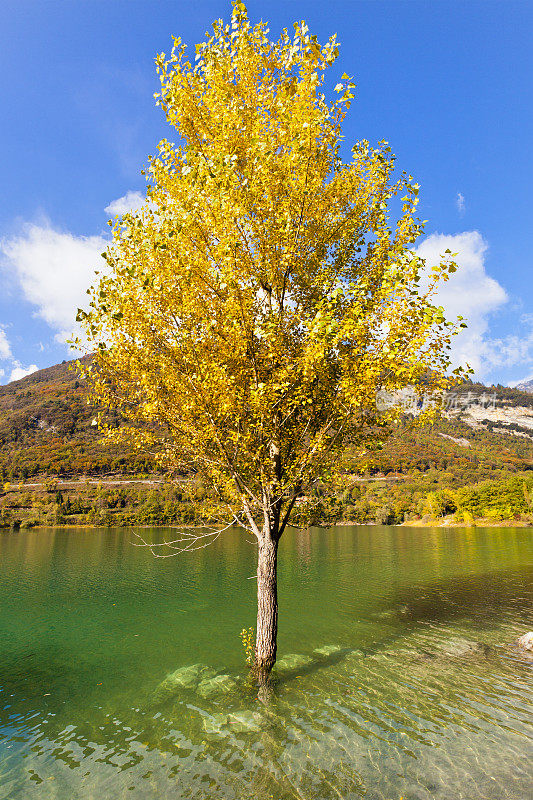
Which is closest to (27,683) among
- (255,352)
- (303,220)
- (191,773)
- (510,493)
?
(191,773)

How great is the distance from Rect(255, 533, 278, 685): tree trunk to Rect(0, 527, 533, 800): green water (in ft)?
2.53

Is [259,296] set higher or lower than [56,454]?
lower

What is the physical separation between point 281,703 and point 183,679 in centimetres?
451

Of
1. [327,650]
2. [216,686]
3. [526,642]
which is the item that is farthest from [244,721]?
[526,642]

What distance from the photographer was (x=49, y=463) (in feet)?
509

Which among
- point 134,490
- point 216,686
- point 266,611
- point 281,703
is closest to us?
point 281,703

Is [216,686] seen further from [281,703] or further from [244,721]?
[244,721]

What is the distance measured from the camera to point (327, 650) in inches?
647

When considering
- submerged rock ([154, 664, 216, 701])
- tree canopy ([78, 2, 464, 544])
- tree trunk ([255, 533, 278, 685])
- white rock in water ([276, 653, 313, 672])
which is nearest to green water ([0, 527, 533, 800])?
submerged rock ([154, 664, 216, 701])

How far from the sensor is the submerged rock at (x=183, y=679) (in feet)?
41.7

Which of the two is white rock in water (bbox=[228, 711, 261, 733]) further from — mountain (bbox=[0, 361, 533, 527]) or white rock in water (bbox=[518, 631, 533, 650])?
mountain (bbox=[0, 361, 533, 527])

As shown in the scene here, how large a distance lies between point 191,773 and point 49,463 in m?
170

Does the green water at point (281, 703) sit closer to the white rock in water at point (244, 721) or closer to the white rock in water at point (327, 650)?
the white rock in water at point (244, 721)

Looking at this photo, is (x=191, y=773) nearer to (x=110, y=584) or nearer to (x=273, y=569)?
(x=273, y=569)
